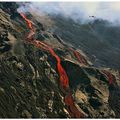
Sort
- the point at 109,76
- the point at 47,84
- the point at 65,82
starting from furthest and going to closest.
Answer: the point at 109,76, the point at 65,82, the point at 47,84

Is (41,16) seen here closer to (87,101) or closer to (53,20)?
(53,20)

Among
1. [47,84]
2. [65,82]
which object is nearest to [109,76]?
[65,82]

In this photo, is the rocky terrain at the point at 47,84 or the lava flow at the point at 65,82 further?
the lava flow at the point at 65,82

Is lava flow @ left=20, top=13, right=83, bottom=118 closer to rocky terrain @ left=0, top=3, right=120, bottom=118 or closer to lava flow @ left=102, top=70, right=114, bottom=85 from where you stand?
rocky terrain @ left=0, top=3, right=120, bottom=118

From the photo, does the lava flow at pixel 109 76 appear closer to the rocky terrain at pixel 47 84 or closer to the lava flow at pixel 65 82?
the rocky terrain at pixel 47 84

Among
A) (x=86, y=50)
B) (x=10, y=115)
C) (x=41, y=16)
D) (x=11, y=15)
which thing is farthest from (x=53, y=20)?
(x=10, y=115)

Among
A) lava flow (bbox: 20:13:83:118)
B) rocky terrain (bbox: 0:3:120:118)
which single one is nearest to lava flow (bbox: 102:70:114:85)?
rocky terrain (bbox: 0:3:120:118)

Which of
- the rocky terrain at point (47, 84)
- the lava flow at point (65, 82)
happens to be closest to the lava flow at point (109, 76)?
the rocky terrain at point (47, 84)

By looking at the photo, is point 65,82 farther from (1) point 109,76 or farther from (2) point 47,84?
(1) point 109,76
